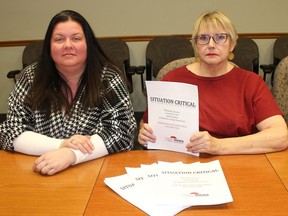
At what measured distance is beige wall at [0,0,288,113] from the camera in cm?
413

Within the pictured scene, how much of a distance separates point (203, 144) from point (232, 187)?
28 centimetres

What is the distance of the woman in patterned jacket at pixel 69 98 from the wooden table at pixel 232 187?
6.1 inches

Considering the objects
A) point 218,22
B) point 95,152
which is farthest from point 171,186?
point 218,22

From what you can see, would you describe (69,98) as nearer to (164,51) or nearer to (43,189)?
(43,189)

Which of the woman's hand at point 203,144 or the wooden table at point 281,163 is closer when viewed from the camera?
the wooden table at point 281,163

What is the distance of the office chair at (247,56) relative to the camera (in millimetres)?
3822

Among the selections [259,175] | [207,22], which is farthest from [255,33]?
[259,175]

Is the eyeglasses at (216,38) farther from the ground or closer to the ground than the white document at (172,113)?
farther from the ground

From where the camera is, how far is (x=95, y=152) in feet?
5.09

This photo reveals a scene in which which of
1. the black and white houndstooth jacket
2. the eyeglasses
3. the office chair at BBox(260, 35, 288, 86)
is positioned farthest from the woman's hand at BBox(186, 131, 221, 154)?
the office chair at BBox(260, 35, 288, 86)

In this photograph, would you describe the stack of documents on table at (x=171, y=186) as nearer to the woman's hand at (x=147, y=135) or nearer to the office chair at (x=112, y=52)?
the woman's hand at (x=147, y=135)

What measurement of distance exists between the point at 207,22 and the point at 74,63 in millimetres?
729

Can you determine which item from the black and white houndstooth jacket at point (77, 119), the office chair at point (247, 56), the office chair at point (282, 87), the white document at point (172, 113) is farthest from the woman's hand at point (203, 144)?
the office chair at point (247, 56)

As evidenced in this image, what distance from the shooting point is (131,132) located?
5.74 ft
